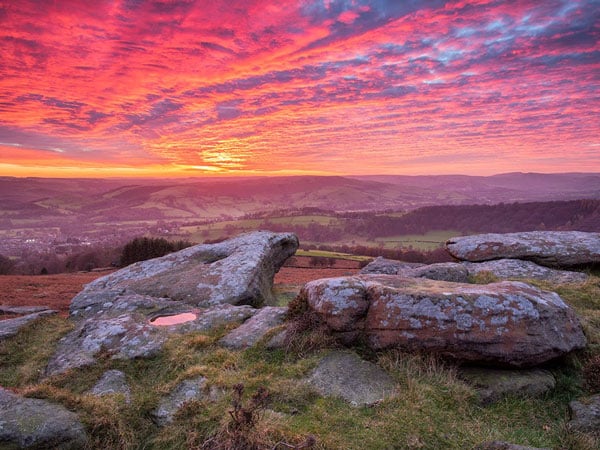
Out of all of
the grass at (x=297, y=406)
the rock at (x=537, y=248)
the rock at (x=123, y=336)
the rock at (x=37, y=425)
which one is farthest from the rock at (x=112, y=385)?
the rock at (x=537, y=248)

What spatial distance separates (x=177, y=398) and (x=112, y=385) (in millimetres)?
1633

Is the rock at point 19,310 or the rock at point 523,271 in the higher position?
the rock at point 523,271

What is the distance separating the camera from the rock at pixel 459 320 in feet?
23.0

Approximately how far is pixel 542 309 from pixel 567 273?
31.1 ft

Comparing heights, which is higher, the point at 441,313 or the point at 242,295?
the point at 441,313

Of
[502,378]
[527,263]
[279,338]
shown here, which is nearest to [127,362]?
[279,338]

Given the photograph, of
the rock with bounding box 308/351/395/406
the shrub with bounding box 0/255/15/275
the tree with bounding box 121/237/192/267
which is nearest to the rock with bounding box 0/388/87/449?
the rock with bounding box 308/351/395/406

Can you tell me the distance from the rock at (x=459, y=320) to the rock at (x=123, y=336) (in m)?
3.36

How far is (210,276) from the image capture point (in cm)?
1373

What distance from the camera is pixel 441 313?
290 inches

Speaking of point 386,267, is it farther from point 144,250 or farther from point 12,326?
point 144,250

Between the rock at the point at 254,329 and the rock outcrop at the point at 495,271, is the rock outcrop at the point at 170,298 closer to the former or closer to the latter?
the rock at the point at 254,329

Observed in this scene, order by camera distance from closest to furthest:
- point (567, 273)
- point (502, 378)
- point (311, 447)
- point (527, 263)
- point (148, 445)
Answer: point (311, 447)
point (148, 445)
point (502, 378)
point (567, 273)
point (527, 263)

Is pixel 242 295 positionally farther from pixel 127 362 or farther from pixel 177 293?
pixel 127 362
